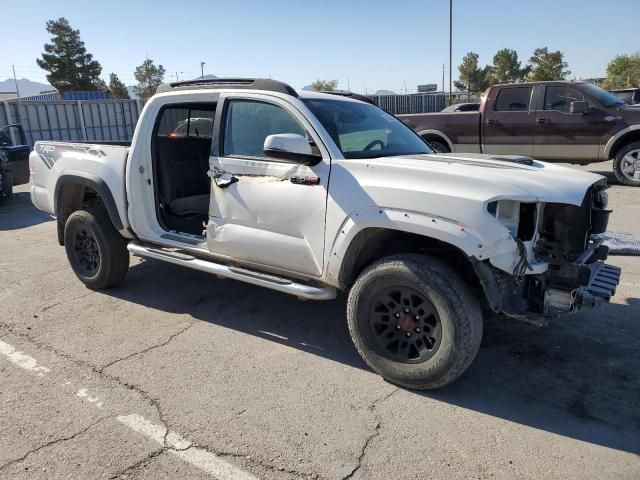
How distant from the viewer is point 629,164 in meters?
9.72

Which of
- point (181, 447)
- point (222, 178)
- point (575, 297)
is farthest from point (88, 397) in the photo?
point (575, 297)

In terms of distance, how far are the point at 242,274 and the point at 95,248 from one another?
1963 mm

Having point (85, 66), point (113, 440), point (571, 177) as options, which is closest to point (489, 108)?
point (571, 177)

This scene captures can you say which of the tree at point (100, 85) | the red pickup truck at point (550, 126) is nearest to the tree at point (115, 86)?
the tree at point (100, 85)

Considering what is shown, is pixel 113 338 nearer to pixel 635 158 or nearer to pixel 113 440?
pixel 113 440

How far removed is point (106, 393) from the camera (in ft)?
11.1

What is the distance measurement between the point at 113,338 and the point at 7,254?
12.3 ft

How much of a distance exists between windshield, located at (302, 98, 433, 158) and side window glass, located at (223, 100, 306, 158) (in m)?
0.24

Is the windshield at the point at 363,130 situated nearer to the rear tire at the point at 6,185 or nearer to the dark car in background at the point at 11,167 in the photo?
the dark car in background at the point at 11,167

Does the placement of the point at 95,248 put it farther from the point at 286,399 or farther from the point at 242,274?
the point at 286,399

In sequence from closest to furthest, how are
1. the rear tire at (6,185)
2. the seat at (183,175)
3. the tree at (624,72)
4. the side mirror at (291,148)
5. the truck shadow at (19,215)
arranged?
the side mirror at (291,148) → the seat at (183,175) → the truck shadow at (19,215) → the rear tire at (6,185) → the tree at (624,72)

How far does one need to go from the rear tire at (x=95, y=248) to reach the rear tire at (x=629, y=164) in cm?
888

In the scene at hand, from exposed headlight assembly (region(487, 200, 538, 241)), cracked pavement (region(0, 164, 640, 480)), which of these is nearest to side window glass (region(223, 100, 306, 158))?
cracked pavement (region(0, 164, 640, 480))

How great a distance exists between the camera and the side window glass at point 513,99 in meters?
10.6
